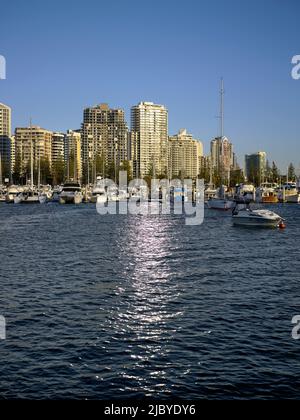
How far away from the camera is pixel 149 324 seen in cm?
2242

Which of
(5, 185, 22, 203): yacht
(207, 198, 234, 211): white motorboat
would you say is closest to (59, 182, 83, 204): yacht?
(5, 185, 22, 203): yacht

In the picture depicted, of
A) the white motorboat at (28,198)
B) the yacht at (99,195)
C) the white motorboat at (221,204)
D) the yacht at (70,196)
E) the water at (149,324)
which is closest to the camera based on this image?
the water at (149,324)

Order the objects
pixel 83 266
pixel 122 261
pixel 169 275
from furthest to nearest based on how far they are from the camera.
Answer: pixel 122 261 → pixel 83 266 → pixel 169 275

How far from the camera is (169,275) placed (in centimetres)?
3369

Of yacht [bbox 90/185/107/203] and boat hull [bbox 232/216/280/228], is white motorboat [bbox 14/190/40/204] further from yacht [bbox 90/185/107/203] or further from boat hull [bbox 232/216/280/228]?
boat hull [bbox 232/216/280/228]

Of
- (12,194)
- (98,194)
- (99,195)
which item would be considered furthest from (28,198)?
(98,194)

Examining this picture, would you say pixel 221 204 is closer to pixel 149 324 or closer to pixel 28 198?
pixel 28 198

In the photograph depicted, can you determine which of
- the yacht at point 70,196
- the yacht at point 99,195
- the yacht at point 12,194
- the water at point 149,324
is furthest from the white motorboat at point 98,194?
the water at point 149,324

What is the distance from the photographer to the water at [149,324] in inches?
643

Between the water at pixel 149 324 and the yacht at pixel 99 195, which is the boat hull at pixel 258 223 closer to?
the water at pixel 149 324
